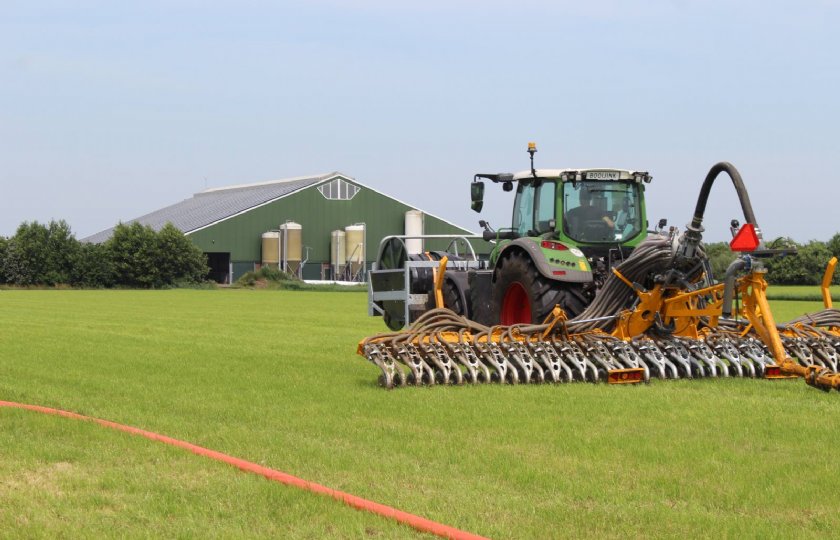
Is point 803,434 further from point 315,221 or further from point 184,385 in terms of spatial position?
point 315,221

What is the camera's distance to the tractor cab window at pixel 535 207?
13469mm

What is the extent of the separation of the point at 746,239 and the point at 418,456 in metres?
3.81

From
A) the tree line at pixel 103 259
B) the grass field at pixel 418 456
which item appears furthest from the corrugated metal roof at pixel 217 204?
the grass field at pixel 418 456

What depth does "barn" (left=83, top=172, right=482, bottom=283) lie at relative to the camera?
62.8m

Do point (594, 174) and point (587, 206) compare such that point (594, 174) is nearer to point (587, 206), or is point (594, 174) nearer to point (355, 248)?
point (587, 206)

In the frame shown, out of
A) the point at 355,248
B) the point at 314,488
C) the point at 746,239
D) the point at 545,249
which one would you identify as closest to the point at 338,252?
the point at 355,248

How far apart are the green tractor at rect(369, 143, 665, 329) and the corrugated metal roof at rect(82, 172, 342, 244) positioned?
49.4 meters

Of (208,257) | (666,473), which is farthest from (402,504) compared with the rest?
(208,257)

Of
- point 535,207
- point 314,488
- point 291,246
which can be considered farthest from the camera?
point 291,246

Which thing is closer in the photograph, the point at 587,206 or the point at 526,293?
the point at 526,293

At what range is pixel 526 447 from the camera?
7199mm

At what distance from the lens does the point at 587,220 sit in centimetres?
1334

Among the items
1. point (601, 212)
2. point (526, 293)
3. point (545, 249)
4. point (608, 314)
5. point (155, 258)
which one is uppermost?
point (601, 212)

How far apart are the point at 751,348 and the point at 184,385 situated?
18.4 feet
